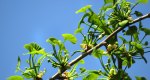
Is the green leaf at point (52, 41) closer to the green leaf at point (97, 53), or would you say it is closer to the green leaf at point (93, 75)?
the green leaf at point (97, 53)

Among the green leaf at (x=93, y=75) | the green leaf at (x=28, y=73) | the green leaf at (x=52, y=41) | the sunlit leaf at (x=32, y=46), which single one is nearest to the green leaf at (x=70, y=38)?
the green leaf at (x=52, y=41)

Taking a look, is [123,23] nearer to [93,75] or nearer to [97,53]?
[97,53]

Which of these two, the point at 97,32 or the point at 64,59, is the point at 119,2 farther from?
the point at 64,59

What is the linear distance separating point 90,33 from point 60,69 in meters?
0.62

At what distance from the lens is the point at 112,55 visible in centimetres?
345

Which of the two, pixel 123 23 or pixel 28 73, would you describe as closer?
pixel 123 23

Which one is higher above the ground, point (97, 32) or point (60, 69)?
point (97, 32)

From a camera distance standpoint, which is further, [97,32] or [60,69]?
[97,32]

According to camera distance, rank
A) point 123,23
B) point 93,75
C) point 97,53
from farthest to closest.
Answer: point 93,75, point 97,53, point 123,23

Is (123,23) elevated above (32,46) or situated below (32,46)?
below

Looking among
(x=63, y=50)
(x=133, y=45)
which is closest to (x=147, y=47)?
(x=133, y=45)

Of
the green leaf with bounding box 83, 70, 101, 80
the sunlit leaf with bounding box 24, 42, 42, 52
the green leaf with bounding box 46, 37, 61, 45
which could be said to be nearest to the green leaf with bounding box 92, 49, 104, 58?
the green leaf with bounding box 83, 70, 101, 80

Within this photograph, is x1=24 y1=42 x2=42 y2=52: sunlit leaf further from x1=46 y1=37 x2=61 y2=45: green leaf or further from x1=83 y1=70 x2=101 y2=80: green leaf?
x1=83 y1=70 x2=101 y2=80: green leaf

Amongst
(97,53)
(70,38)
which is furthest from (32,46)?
(97,53)
